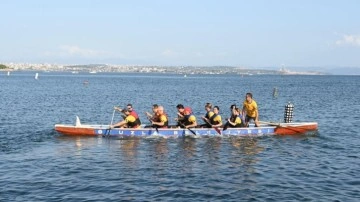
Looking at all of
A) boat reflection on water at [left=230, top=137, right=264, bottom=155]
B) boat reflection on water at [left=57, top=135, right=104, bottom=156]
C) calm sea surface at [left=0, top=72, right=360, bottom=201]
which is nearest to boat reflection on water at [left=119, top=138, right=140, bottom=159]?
calm sea surface at [left=0, top=72, right=360, bottom=201]

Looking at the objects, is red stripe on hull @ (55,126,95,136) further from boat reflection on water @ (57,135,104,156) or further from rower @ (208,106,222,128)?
rower @ (208,106,222,128)

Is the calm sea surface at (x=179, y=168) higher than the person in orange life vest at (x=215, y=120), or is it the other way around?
the person in orange life vest at (x=215, y=120)

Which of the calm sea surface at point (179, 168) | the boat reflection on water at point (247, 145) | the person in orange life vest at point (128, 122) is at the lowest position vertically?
the calm sea surface at point (179, 168)

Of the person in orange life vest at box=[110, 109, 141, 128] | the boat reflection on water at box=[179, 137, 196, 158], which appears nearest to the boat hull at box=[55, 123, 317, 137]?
the person in orange life vest at box=[110, 109, 141, 128]

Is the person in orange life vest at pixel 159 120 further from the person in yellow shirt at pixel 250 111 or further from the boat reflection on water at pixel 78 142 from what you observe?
the person in yellow shirt at pixel 250 111

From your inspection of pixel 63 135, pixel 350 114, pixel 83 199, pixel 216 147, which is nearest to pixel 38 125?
pixel 63 135

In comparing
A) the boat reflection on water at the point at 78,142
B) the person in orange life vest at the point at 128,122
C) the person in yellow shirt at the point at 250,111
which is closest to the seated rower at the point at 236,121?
the person in yellow shirt at the point at 250,111

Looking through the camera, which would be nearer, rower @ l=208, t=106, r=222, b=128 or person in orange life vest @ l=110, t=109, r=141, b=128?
person in orange life vest @ l=110, t=109, r=141, b=128

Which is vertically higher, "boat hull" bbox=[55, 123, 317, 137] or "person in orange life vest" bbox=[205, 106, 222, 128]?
"person in orange life vest" bbox=[205, 106, 222, 128]

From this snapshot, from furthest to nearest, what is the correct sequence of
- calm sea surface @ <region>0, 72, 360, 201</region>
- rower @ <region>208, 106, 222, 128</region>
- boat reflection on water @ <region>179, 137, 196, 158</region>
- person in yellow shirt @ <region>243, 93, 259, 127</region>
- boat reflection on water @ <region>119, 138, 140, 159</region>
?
person in yellow shirt @ <region>243, 93, 259, 127</region>
rower @ <region>208, 106, 222, 128</region>
boat reflection on water @ <region>179, 137, 196, 158</region>
boat reflection on water @ <region>119, 138, 140, 159</region>
calm sea surface @ <region>0, 72, 360, 201</region>

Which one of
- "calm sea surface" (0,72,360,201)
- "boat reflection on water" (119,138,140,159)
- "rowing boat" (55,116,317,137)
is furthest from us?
"rowing boat" (55,116,317,137)

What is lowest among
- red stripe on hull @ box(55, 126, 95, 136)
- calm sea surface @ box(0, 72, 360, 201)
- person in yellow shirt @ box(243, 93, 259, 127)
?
calm sea surface @ box(0, 72, 360, 201)

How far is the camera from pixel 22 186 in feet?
57.4

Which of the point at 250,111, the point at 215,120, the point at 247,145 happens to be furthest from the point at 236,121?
the point at 247,145
